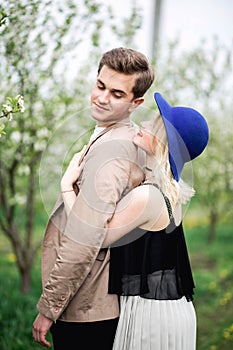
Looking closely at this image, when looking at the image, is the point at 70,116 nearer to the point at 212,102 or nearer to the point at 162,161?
the point at 162,161

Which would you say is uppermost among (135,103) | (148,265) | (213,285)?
(135,103)

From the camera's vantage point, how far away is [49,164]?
3244 mm

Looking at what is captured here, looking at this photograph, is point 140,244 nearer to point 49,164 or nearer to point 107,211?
point 107,211

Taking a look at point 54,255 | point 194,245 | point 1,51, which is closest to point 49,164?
point 1,51

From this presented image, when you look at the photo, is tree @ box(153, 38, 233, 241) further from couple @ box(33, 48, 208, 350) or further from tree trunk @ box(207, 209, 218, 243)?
couple @ box(33, 48, 208, 350)

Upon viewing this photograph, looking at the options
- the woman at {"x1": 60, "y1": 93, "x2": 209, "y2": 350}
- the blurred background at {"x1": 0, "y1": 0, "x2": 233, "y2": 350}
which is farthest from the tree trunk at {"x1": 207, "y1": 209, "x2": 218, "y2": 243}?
the woman at {"x1": 60, "y1": 93, "x2": 209, "y2": 350}

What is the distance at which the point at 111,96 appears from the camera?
226 centimetres

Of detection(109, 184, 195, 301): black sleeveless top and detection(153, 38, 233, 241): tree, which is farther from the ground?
detection(109, 184, 195, 301): black sleeveless top

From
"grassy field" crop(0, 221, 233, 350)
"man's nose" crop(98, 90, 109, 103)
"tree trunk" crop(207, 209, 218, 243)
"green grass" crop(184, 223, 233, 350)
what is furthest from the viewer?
"tree trunk" crop(207, 209, 218, 243)

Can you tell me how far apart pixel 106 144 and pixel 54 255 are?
511mm

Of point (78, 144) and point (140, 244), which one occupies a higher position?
point (140, 244)

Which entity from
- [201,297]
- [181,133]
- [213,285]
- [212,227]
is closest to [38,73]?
[181,133]

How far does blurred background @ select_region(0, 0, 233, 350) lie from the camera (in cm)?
335

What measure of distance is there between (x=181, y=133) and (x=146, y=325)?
79 centimetres
